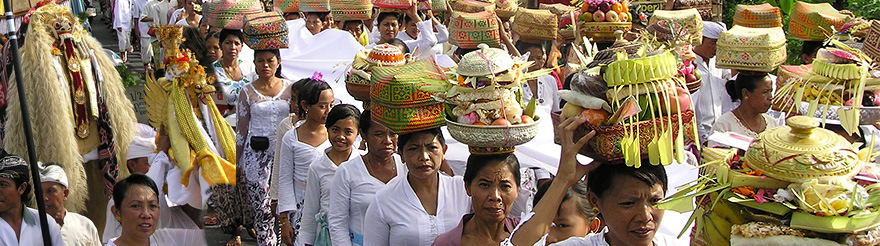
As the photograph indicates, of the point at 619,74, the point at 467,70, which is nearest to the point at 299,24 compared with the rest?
the point at 467,70

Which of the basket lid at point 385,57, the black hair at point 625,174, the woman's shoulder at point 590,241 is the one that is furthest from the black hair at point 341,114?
the black hair at point 625,174

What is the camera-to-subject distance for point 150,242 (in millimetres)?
5219

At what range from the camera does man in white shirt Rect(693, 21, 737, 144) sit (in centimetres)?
697

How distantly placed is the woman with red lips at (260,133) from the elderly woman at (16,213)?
6.83ft

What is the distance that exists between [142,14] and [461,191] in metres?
11.7

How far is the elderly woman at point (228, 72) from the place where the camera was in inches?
313

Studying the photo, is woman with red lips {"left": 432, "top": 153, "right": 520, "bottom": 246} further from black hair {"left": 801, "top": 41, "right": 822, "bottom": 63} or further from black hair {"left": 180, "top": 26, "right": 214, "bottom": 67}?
black hair {"left": 180, "top": 26, "right": 214, "bottom": 67}

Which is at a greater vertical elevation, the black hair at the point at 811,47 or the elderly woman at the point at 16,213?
the black hair at the point at 811,47

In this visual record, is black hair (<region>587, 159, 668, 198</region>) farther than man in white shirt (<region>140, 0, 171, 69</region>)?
No

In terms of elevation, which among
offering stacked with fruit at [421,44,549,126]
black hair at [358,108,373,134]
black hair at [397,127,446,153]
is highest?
offering stacked with fruit at [421,44,549,126]

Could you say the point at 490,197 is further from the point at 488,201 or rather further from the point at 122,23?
the point at 122,23

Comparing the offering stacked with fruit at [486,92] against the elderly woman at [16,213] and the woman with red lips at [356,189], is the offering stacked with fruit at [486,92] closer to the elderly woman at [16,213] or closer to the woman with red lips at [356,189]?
the woman with red lips at [356,189]

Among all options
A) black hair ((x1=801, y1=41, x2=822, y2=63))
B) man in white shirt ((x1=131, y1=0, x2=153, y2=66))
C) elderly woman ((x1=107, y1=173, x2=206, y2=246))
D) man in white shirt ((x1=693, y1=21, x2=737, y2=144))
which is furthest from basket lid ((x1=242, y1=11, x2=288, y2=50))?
man in white shirt ((x1=131, y1=0, x2=153, y2=66))

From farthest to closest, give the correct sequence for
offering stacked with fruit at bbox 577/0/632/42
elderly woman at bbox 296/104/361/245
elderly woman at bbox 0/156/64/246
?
offering stacked with fruit at bbox 577/0/632/42, elderly woman at bbox 296/104/361/245, elderly woman at bbox 0/156/64/246
